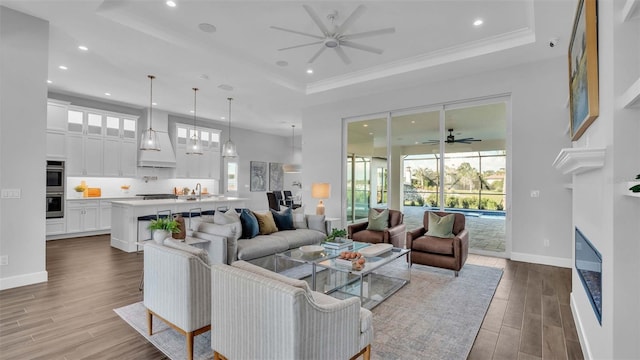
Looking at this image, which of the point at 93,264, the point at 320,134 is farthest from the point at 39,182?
the point at 320,134

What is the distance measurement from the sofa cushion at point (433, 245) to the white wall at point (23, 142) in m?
4.92

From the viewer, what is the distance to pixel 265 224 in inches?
182

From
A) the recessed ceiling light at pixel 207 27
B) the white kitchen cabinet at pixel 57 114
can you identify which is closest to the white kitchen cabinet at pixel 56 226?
the white kitchen cabinet at pixel 57 114

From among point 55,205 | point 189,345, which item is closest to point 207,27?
point 189,345

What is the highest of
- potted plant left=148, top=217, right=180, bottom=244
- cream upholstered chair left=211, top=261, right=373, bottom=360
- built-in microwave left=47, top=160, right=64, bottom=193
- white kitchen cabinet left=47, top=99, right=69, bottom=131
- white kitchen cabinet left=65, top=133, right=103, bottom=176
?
white kitchen cabinet left=47, top=99, right=69, bottom=131

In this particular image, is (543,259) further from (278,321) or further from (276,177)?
(276,177)

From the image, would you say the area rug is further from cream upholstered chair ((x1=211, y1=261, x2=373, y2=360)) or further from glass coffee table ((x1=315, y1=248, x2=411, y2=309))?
cream upholstered chair ((x1=211, y1=261, x2=373, y2=360))

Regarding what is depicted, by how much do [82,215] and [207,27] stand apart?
18.3 ft

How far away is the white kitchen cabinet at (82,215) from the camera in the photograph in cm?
667

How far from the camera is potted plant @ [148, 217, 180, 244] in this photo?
2.91 m

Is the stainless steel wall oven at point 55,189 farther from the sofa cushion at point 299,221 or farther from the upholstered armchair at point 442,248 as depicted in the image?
the upholstered armchair at point 442,248

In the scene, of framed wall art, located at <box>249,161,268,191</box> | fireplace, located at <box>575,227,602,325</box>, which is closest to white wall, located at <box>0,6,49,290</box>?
fireplace, located at <box>575,227,602,325</box>

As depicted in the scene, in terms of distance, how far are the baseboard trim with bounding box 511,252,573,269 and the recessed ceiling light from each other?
5.73 meters

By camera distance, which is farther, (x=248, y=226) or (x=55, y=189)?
(x=55, y=189)
